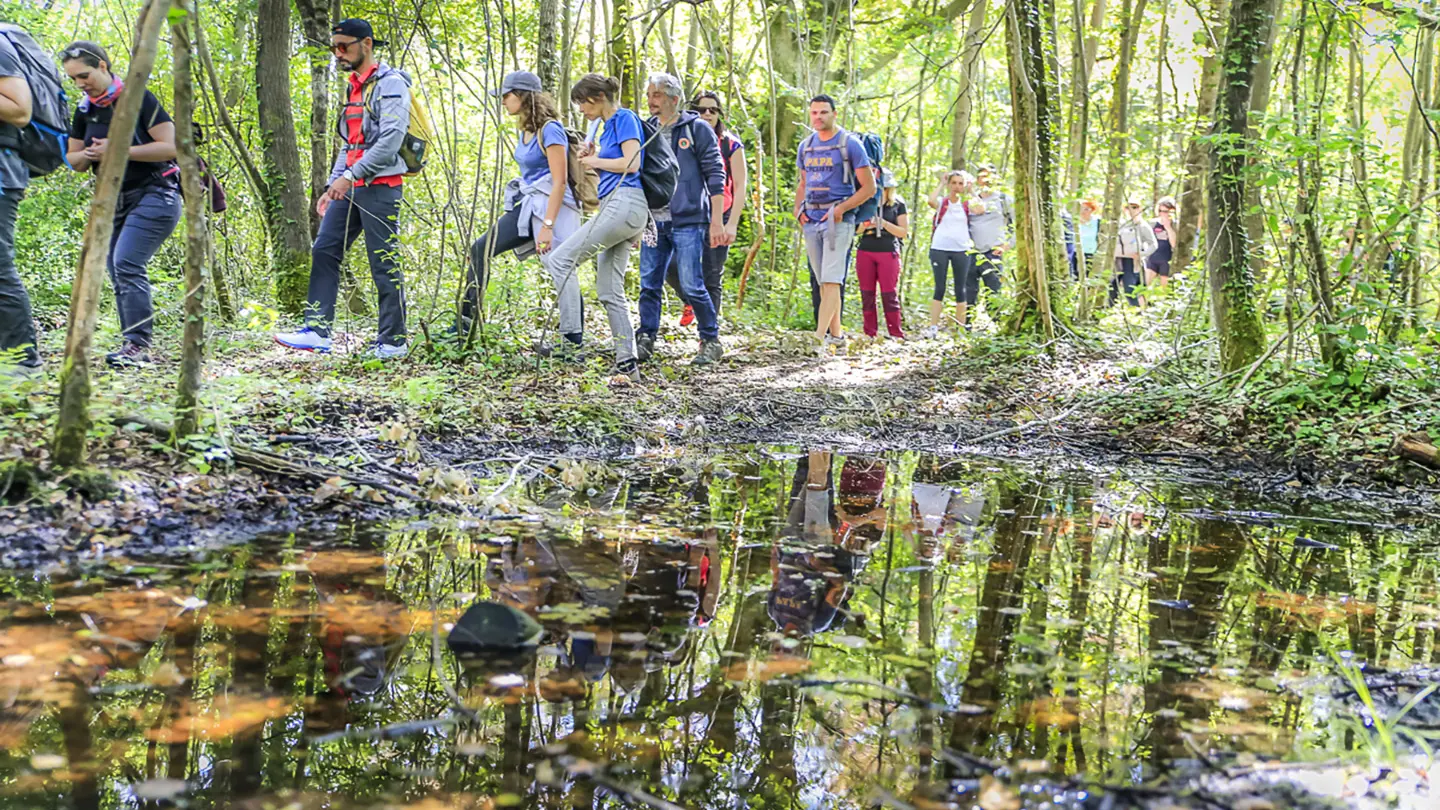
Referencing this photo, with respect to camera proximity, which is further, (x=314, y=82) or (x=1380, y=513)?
(x=314, y=82)

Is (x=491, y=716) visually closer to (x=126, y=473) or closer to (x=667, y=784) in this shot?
(x=667, y=784)

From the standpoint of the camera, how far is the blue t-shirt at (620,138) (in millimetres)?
7359

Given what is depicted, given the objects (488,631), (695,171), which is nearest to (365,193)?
(695,171)

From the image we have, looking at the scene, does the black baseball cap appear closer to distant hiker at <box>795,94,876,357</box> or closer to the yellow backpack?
the yellow backpack

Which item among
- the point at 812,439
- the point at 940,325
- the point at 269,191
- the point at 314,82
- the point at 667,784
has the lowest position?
the point at 667,784

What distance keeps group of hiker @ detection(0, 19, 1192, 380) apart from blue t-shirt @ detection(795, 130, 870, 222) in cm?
1

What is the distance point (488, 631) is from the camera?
3006 millimetres

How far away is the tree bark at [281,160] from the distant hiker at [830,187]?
191 inches

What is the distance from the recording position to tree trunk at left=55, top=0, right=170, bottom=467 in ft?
12.1

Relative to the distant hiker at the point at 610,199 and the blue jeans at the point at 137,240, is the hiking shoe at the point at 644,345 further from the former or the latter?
the blue jeans at the point at 137,240

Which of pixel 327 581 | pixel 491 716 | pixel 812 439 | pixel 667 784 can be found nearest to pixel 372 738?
pixel 491 716

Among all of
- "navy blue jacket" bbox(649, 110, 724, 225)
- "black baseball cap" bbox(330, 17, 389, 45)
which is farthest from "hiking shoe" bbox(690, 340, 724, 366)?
"black baseball cap" bbox(330, 17, 389, 45)

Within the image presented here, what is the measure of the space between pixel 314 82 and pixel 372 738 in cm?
972

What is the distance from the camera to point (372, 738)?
2453 millimetres
